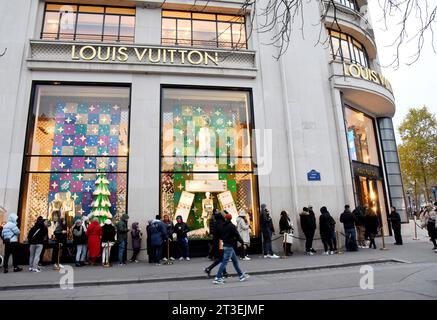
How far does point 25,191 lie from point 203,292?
9376mm

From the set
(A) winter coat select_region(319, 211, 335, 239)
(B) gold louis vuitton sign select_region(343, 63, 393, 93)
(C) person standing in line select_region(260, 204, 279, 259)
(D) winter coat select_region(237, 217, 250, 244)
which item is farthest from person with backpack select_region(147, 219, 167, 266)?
(B) gold louis vuitton sign select_region(343, 63, 393, 93)

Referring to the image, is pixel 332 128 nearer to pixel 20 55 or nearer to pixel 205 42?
pixel 205 42

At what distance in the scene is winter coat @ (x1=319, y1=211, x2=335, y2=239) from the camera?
497 inches

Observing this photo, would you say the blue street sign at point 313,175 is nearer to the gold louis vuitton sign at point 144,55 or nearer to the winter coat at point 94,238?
the gold louis vuitton sign at point 144,55

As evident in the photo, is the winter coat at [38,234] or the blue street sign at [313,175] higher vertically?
the blue street sign at [313,175]

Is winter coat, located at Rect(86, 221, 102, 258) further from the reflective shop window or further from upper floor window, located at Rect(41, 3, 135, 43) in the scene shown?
the reflective shop window

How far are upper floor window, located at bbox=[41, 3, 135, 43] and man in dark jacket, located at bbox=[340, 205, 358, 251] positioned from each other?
12.3 meters

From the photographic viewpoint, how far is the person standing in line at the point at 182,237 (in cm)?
1228

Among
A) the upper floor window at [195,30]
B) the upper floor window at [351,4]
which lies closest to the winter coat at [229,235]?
the upper floor window at [195,30]

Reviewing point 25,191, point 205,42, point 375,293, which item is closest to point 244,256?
point 375,293

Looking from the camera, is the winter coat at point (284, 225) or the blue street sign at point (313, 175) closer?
the winter coat at point (284, 225)

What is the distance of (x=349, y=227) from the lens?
12.9 metres

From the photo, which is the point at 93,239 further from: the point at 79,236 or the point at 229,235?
the point at 229,235

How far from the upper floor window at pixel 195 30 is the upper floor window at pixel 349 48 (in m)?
5.40
